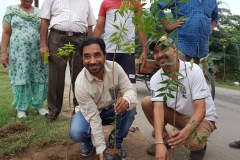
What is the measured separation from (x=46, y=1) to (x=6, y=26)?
0.75m

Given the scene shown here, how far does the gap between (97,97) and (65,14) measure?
1.39m

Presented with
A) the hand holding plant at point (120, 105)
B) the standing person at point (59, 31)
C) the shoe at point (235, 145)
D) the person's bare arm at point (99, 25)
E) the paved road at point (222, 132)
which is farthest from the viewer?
the standing person at point (59, 31)

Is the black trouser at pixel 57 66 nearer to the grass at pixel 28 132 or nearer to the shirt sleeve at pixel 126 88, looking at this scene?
the grass at pixel 28 132

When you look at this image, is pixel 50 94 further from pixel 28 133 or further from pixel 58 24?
pixel 58 24

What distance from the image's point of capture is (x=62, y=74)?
3855 mm

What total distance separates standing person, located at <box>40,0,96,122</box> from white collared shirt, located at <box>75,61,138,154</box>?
0.98 metres

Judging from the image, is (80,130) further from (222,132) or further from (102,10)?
(222,132)

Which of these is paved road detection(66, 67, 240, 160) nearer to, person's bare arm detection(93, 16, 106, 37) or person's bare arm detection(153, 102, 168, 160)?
person's bare arm detection(153, 102, 168, 160)

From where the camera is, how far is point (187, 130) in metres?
2.26

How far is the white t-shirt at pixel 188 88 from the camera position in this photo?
257cm

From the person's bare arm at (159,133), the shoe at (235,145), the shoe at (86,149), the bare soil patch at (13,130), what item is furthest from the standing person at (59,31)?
the shoe at (235,145)

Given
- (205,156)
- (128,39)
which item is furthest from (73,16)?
(205,156)

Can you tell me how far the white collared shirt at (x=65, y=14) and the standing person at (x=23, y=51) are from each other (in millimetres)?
433

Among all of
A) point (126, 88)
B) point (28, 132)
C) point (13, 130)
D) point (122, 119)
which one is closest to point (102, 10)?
point (126, 88)
